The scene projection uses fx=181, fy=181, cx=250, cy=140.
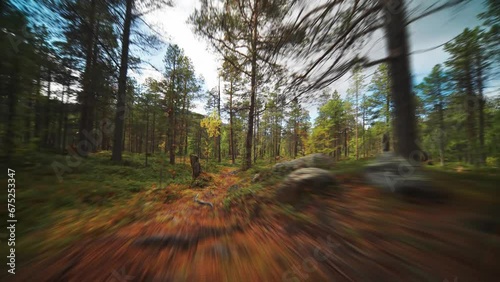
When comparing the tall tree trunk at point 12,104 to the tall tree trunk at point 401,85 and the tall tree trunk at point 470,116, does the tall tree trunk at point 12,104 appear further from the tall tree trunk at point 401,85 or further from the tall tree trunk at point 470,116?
the tall tree trunk at point 470,116

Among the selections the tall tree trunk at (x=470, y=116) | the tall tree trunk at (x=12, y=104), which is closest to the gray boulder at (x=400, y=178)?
the tall tree trunk at (x=470, y=116)

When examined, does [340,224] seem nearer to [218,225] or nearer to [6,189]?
[218,225]

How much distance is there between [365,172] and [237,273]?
344cm

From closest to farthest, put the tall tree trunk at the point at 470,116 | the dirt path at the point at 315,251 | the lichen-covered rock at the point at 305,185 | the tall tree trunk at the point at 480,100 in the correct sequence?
the dirt path at the point at 315,251 < the tall tree trunk at the point at 480,100 < the lichen-covered rock at the point at 305,185 < the tall tree trunk at the point at 470,116

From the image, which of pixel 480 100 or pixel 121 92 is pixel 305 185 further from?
pixel 121 92

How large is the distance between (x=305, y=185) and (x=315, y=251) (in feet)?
6.87

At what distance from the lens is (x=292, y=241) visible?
107 inches

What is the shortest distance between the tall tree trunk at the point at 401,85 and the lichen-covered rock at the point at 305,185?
1.50 meters

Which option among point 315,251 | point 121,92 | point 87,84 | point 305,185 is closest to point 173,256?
point 315,251

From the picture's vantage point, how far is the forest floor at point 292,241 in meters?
1.74

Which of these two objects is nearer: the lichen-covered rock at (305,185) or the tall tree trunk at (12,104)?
the tall tree trunk at (12,104)

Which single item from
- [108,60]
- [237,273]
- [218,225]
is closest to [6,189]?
[218,225]

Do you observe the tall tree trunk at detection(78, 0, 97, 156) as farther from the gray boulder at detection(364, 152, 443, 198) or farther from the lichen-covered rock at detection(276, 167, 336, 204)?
the gray boulder at detection(364, 152, 443, 198)

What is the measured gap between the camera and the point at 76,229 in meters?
3.12
